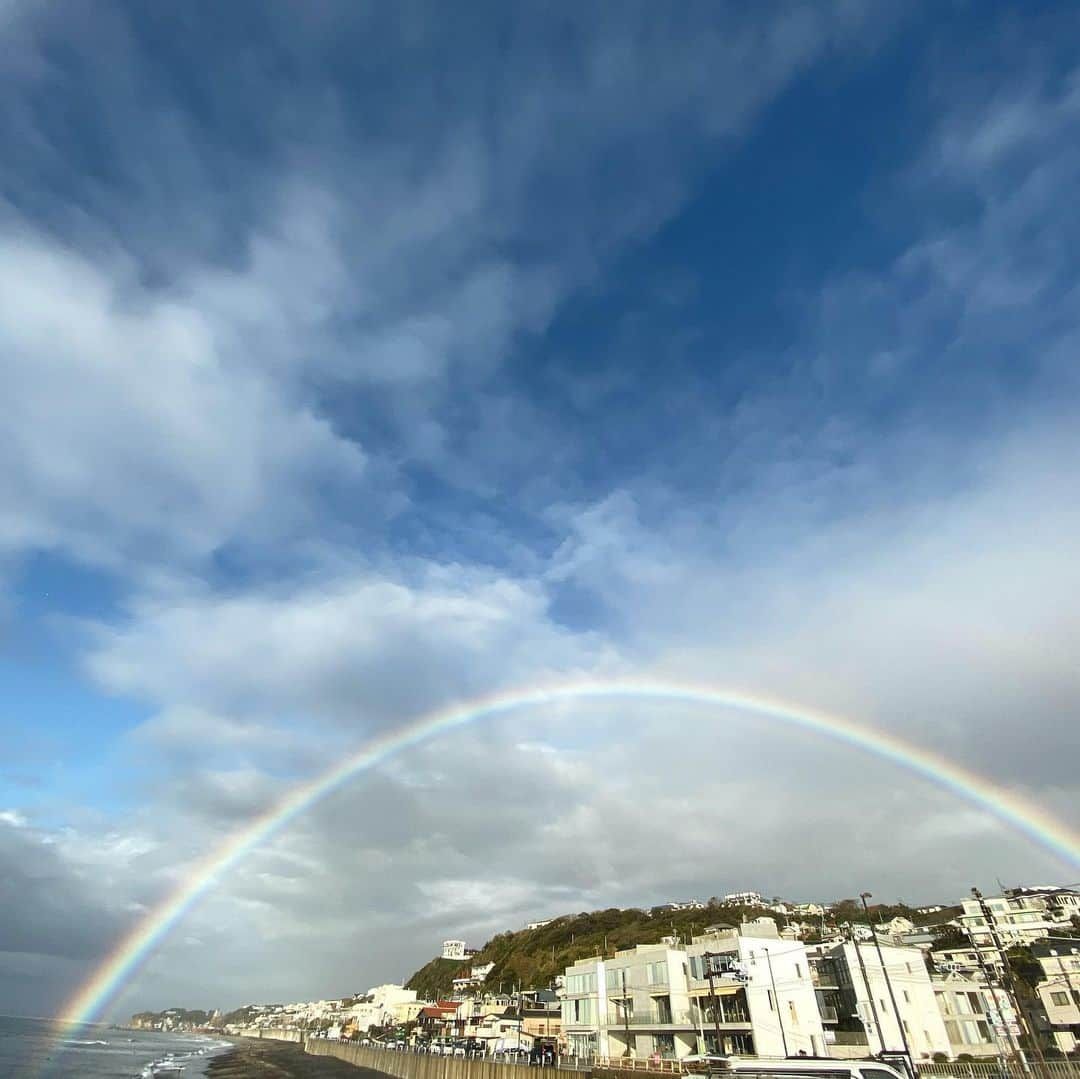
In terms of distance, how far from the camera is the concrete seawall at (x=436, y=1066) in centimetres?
5132

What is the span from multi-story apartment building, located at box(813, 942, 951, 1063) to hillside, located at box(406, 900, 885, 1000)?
5548cm

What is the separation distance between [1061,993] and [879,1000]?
17.8m

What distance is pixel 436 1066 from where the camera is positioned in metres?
70.7

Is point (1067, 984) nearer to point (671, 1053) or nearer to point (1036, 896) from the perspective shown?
point (671, 1053)

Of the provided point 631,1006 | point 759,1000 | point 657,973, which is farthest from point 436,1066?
point 759,1000

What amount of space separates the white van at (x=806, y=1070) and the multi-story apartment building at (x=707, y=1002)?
30.5m

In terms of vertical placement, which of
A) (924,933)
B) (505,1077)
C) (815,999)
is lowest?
(505,1077)

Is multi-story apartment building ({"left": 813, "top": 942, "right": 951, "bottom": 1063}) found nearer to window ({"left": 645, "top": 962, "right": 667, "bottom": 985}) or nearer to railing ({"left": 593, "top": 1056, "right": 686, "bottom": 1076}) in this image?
window ({"left": 645, "top": 962, "right": 667, "bottom": 985})

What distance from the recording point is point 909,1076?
2052 cm

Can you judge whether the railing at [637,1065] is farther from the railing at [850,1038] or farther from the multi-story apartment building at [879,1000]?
the railing at [850,1038]

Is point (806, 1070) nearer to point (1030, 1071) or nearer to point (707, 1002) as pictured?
point (1030, 1071)

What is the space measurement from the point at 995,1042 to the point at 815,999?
16907 millimetres

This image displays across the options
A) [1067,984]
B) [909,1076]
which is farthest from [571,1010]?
[909,1076]

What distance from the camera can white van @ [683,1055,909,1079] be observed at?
59.7ft
